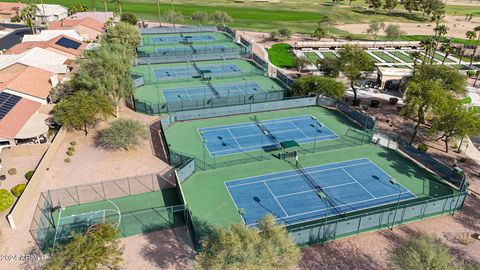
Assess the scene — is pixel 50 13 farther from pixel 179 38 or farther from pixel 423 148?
pixel 423 148

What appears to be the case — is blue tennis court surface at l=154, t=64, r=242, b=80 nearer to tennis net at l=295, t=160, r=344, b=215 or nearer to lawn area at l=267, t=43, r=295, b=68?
lawn area at l=267, t=43, r=295, b=68

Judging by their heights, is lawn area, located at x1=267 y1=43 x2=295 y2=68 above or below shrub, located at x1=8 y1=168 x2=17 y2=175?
above

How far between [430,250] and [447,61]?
198ft

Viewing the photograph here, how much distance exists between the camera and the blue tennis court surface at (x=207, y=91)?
44.7 m

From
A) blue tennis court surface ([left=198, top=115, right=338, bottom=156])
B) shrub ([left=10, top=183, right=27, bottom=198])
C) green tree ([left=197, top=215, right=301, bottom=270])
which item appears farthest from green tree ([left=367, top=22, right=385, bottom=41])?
shrub ([left=10, top=183, right=27, bottom=198])

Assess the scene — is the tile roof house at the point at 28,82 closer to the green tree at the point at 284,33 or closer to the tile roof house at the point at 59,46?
the tile roof house at the point at 59,46

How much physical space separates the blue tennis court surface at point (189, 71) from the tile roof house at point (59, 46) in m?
12.7

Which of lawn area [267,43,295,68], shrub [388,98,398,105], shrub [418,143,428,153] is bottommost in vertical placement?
shrub [418,143,428,153]

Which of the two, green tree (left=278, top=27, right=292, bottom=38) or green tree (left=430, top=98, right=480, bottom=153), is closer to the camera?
green tree (left=430, top=98, right=480, bottom=153)

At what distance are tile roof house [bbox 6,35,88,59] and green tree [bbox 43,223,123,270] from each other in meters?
40.8

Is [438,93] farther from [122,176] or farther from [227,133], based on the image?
[122,176]

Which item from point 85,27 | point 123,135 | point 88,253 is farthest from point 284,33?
point 88,253

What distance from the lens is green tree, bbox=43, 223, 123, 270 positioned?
56.3 ft

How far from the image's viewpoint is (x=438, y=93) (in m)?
33.3
